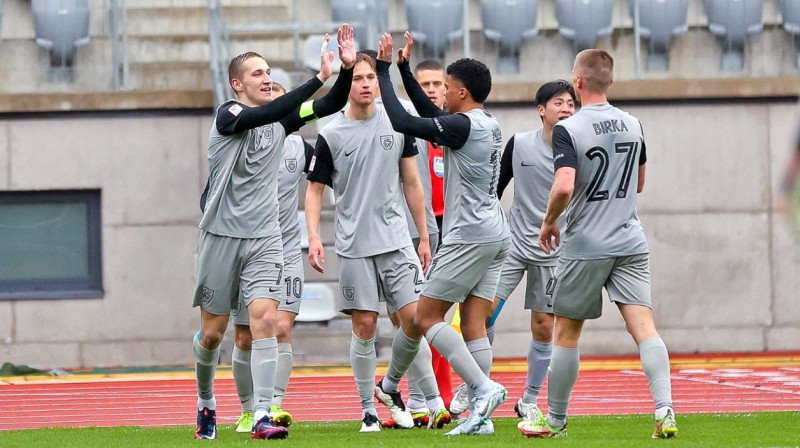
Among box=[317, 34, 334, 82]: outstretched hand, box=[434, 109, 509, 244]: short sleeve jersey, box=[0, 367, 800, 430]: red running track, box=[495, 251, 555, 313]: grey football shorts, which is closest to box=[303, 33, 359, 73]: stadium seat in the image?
box=[0, 367, 800, 430]: red running track

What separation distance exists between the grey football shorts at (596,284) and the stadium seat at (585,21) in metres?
10.0

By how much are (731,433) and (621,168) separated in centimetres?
165

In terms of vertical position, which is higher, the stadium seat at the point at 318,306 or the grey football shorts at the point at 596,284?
the grey football shorts at the point at 596,284

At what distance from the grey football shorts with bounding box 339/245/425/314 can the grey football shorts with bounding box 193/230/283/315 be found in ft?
2.63

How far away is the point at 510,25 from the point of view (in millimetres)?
17703

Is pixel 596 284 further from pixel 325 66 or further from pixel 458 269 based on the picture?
pixel 325 66

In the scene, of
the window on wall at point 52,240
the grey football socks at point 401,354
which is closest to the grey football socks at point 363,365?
the grey football socks at point 401,354

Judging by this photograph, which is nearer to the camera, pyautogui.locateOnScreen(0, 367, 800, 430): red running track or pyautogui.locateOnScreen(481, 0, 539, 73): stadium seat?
pyautogui.locateOnScreen(0, 367, 800, 430): red running track

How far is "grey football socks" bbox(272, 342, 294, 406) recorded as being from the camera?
29.5 feet

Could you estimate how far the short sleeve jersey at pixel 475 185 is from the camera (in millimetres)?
8445

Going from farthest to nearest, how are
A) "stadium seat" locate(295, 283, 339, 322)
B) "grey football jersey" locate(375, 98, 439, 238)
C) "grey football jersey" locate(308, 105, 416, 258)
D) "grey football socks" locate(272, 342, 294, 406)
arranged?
"stadium seat" locate(295, 283, 339, 322), "grey football jersey" locate(375, 98, 439, 238), "grey football jersey" locate(308, 105, 416, 258), "grey football socks" locate(272, 342, 294, 406)

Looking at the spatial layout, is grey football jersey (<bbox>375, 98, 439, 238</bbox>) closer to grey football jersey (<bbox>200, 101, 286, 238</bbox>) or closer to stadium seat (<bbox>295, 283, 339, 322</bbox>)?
grey football jersey (<bbox>200, 101, 286, 238</bbox>)

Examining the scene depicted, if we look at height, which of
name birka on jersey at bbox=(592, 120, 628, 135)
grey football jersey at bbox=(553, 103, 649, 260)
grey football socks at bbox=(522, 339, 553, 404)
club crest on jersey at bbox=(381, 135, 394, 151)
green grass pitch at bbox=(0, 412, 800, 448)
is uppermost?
club crest on jersey at bbox=(381, 135, 394, 151)

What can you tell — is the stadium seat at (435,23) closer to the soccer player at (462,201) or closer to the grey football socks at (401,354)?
the grey football socks at (401,354)
